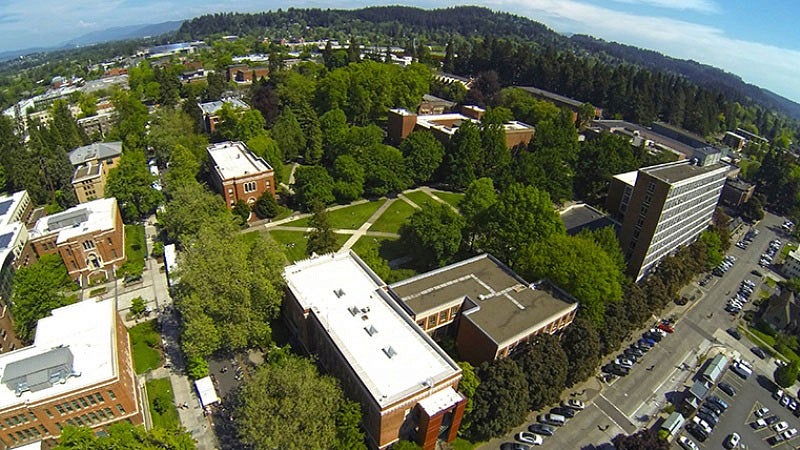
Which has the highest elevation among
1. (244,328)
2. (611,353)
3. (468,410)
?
(244,328)

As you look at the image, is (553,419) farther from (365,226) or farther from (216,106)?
(216,106)

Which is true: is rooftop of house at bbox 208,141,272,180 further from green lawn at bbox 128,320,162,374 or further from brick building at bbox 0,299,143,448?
brick building at bbox 0,299,143,448

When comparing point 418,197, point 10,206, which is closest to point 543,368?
point 418,197

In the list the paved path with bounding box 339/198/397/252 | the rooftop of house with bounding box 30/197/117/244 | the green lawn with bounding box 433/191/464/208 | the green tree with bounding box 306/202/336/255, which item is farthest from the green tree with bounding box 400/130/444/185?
the rooftop of house with bounding box 30/197/117/244

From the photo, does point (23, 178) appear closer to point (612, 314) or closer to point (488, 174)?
point (488, 174)

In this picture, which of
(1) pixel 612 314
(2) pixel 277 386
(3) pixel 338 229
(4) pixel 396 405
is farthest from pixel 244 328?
(1) pixel 612 314

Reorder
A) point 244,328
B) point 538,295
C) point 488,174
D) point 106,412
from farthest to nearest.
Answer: point 488,174 → point 538,295 → point 244,328 → point 106,412
